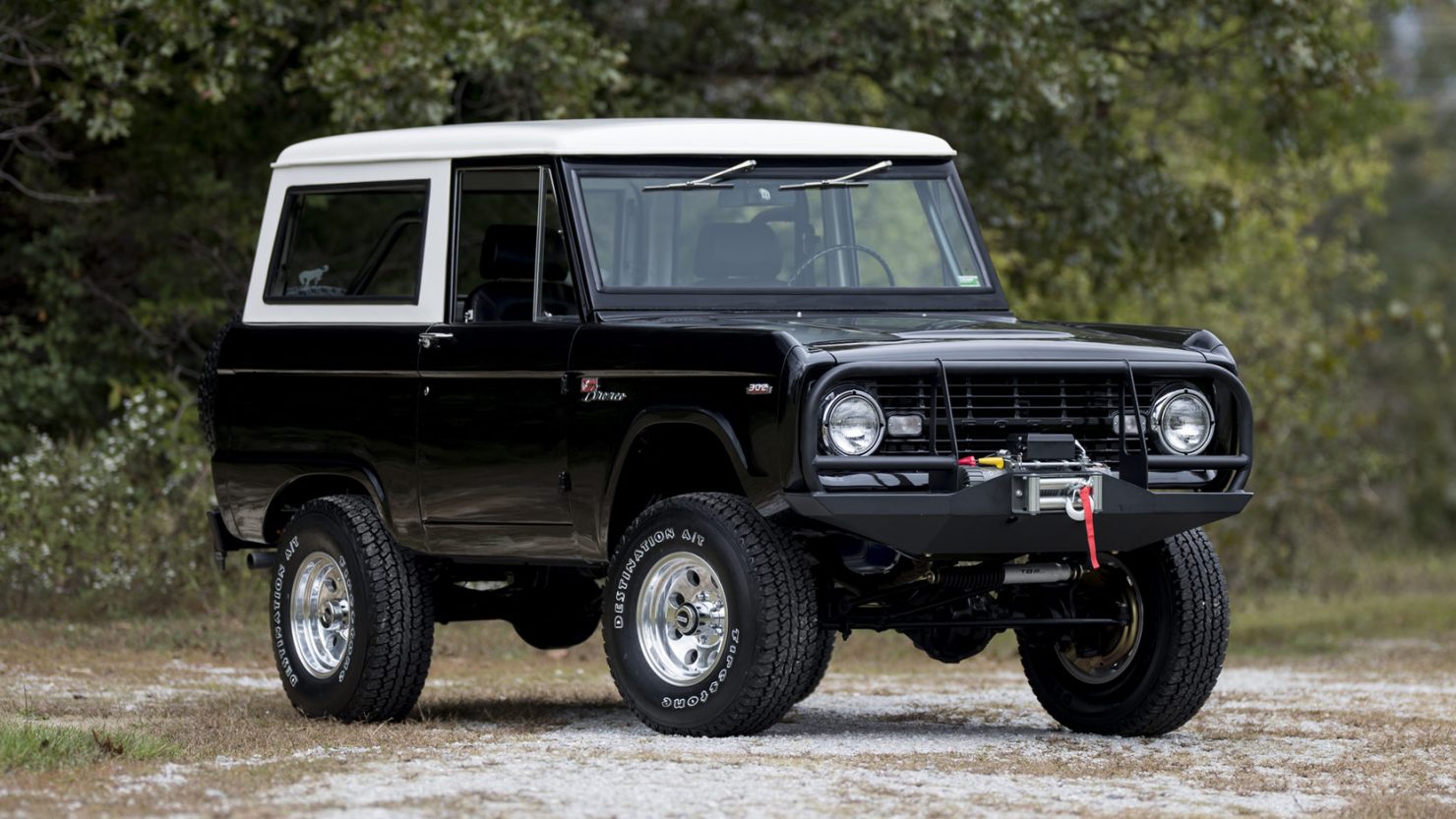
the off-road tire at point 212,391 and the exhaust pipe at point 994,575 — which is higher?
the off-road tire at point 212,391

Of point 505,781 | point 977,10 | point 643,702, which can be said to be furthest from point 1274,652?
point 505,781

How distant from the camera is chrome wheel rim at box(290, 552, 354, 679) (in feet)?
32.9

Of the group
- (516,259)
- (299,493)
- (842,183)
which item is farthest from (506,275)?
(299,493)

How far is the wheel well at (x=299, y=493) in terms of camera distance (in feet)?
33.8

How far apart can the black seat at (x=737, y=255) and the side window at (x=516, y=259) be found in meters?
0.54

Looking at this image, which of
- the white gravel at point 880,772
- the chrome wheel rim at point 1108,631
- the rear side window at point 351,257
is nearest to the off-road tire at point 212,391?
the rear side window at point 351,257

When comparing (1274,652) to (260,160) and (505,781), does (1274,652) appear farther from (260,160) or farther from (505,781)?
(505,781)

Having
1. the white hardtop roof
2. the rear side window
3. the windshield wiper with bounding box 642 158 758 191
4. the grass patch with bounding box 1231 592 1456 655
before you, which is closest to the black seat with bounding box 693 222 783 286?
the windshield wiper with bounding box 642 158 758 191

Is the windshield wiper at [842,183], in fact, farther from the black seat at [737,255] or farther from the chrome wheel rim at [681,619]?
the chrome wheel rim at [681,619]

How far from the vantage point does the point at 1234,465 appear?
873 cm

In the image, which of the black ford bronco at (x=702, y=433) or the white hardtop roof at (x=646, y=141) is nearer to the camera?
the black ford bronco at (x=702, y=433)

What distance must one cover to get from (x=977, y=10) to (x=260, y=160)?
5.37 metres

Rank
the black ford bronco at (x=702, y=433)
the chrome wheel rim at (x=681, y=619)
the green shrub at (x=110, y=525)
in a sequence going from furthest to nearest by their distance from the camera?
the green shrub at (x=110, y=525), the chrome wheel rim at (x=681, y=619), the black ford bronco at (x=702, y=433)

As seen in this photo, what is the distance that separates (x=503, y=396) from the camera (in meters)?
9.27
